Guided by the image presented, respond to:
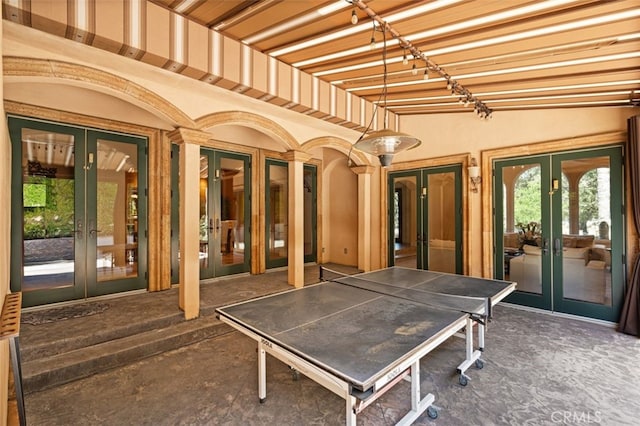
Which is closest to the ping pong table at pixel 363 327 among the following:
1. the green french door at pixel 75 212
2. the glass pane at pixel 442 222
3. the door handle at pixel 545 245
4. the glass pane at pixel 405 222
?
the door handle at pixel 545 245

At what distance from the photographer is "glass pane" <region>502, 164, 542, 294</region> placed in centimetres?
444

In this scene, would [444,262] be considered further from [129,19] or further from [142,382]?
[129,19]

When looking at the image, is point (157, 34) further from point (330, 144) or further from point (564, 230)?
point (564, 230)

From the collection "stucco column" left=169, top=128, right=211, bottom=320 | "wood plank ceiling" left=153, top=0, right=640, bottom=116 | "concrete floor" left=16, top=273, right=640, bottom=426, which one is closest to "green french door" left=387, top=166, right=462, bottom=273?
"wood plank ceiling" left=153, top=0, right=640, bottom=116

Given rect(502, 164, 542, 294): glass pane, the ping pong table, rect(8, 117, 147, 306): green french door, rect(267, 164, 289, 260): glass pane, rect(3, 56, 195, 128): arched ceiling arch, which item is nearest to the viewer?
the ping pong table

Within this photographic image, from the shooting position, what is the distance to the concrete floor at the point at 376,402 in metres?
2.22

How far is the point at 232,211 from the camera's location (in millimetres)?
5984

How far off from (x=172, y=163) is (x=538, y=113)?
19.1 feet

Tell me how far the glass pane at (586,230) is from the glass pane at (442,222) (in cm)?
156

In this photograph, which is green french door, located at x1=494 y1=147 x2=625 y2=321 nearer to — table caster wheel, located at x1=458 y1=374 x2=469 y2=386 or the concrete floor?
the concrete floor

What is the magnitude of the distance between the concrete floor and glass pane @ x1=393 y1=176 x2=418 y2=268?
103 inches

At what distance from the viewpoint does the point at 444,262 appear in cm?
543

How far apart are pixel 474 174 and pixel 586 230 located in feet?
5.34

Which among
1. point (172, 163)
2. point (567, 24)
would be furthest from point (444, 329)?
point (172, 163)
